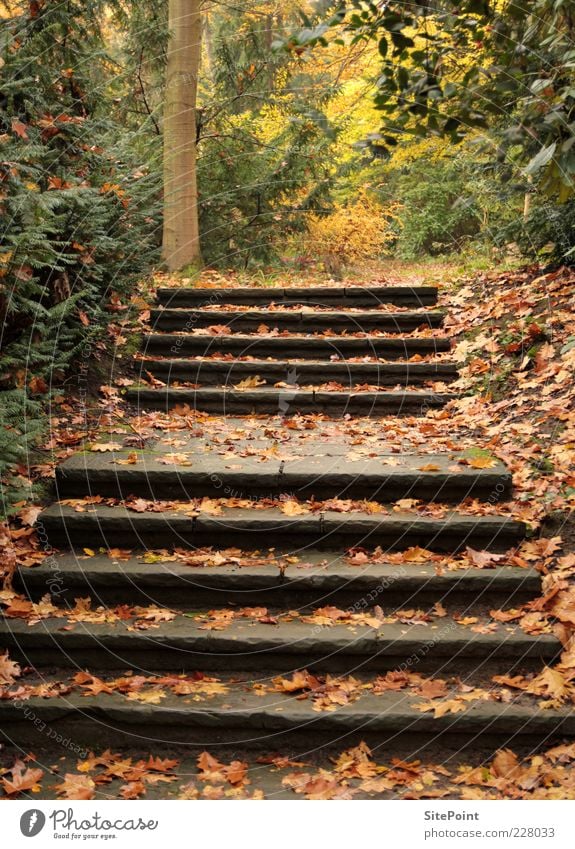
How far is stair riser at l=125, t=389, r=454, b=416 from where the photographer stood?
20.9 feet

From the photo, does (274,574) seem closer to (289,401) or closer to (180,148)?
(289,401)

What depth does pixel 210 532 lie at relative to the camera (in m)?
4.51

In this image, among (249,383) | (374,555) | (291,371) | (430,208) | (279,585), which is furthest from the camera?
(430,208)

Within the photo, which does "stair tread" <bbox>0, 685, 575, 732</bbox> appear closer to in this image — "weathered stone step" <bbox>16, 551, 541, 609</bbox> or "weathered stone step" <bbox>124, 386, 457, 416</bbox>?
"weathered stone step" <bbox>16, 551, 541, 609</bbox>

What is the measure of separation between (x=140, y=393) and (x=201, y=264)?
12.5ft

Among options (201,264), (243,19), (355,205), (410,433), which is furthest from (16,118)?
(355,205)

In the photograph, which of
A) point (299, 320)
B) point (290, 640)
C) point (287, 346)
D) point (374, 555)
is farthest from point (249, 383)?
point (290, 640)

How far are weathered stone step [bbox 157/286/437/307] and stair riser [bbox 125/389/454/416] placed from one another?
184 centimetres

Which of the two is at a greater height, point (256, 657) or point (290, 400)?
point (290, 400)

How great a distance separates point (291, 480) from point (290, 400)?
175 cm

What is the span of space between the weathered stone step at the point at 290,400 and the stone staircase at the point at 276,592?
282mm

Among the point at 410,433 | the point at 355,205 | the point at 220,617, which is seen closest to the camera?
the point at 220,617

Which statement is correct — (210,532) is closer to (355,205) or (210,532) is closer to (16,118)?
(16,118)

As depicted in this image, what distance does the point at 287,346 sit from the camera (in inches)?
282
